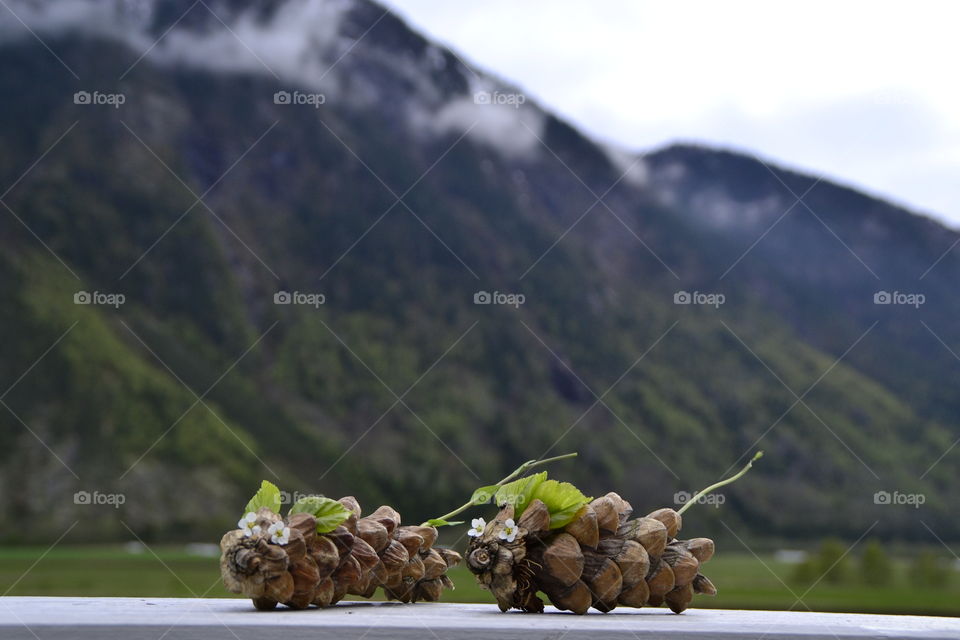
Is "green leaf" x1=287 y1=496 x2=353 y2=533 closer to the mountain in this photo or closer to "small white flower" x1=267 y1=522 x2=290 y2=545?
"small white flower" x1=267 y1=522 x2=290 y2=545

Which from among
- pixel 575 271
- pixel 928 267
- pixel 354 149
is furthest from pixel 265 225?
pixel 928 267

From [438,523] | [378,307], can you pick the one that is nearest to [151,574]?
[378,307]

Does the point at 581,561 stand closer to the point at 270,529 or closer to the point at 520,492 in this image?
the point at 520,492

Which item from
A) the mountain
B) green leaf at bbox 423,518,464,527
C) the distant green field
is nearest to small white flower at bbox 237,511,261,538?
green leaf at bbox 423,518,464,527

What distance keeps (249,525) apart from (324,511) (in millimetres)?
157

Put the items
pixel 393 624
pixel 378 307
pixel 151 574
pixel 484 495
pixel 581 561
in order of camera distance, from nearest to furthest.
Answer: pixel 393 624 < pixel 581 561 < pixel 484 495 < pixel 151 574 < pixel 378 307

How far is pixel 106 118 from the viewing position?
62.0 m

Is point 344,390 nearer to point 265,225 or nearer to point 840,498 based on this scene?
point 265,225

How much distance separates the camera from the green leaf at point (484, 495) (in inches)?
82.2

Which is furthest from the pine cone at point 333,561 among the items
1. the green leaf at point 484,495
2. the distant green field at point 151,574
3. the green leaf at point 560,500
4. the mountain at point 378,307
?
the mountain at point 378,307

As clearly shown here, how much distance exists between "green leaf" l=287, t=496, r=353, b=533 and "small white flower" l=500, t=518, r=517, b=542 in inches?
12.5

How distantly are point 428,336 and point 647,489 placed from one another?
15979 millimetres

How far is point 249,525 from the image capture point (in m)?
1.88

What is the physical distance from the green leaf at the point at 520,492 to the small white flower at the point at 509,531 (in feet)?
0.18
